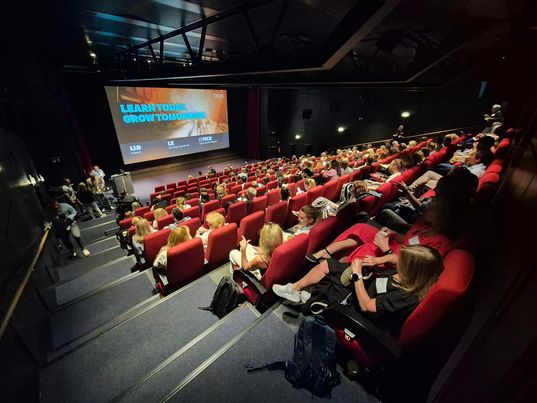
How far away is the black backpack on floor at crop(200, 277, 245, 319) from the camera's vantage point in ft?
7.27

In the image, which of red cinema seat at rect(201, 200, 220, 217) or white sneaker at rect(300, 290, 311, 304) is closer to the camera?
white sneaker at rect(300, 290, 311, 304)

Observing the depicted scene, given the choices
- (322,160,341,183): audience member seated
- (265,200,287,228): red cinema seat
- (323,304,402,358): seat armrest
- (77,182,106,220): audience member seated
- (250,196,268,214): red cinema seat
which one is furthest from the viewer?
(77,182,106,220): audience member seated

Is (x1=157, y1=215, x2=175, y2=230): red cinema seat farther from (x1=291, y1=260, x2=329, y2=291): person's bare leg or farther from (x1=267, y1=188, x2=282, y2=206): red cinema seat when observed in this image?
(x1=291, y1=260, x2=329, y2=291): person's bare leg

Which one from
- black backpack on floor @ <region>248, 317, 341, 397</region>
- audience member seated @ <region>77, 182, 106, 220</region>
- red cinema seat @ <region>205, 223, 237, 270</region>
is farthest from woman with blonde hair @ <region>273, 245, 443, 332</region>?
audience member seated @ <region>77, 182, 106, 220</region>

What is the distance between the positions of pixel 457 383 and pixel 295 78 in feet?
16.7

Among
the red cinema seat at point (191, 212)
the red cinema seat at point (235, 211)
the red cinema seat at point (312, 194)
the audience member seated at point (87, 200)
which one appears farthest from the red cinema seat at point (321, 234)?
the audience member seated at point (87, 200)

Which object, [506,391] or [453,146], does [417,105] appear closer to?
[453,146]

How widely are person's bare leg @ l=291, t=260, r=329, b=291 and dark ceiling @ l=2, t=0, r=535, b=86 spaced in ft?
6.40

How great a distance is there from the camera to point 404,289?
150cm

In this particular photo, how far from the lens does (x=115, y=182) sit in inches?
326

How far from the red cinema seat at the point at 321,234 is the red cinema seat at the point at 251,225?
1.10m

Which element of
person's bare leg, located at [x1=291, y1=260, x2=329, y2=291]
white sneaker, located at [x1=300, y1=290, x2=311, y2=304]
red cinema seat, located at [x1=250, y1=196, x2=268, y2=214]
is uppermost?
person's bare leg, located at [x1=291, y1=260, x2=329, y2=291]

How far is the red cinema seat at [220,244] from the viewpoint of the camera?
8.91ft

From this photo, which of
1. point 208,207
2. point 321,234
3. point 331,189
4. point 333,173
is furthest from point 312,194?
point 208,207
